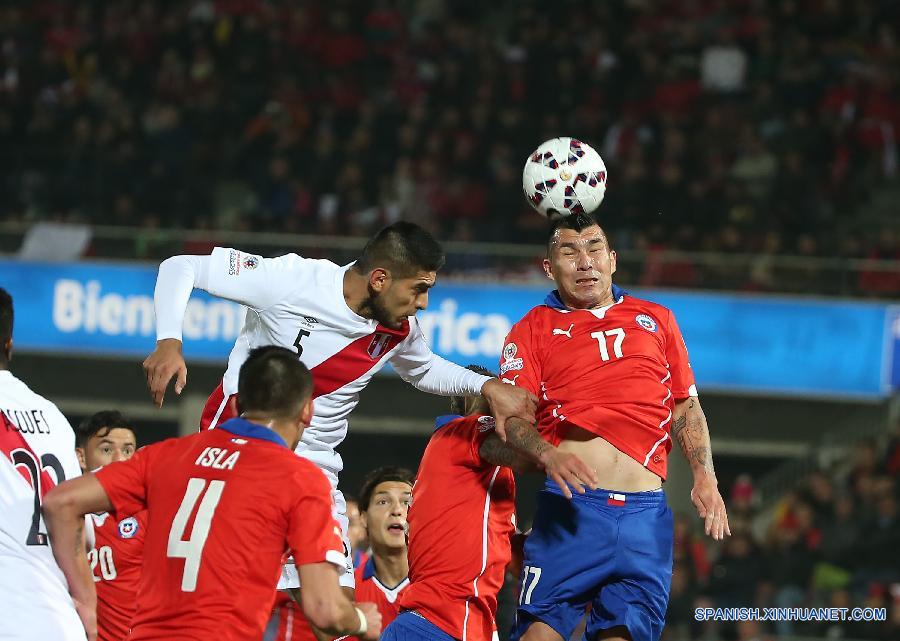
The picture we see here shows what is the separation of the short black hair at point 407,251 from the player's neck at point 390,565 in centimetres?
170

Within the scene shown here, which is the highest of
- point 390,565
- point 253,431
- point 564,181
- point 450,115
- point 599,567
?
point 450,115

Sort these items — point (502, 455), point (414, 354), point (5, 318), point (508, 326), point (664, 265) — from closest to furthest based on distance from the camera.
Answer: point (5, 318) < point (502, 455) < point (414, 354) < point (664, 265) < point (508, 326)

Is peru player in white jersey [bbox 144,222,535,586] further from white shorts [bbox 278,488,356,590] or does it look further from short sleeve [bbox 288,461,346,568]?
short sleeve [bbox 288,461,346,568]

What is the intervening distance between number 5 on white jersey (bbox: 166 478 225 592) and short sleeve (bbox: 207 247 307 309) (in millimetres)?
1677

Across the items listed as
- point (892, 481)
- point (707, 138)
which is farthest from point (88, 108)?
point (892, 481)

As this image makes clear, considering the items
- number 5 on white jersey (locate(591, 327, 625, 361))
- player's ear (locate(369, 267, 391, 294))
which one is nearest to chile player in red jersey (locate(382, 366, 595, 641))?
number 5 on white jersey (locate(591, 327, 625, 361))

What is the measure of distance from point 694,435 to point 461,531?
1171 millimetres

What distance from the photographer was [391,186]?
16.7 meters

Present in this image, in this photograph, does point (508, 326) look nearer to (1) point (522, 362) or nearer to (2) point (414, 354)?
(2) point (414, 354)

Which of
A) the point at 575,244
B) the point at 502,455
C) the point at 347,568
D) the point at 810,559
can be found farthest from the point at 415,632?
the point at 810,559

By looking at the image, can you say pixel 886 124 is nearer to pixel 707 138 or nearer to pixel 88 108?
pixel 707 138

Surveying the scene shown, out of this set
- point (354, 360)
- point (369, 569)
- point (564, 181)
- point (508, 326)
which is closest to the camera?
point (354, 360)

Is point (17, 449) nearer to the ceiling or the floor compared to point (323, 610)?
nearer to the ceiling

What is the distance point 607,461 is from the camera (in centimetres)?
576
